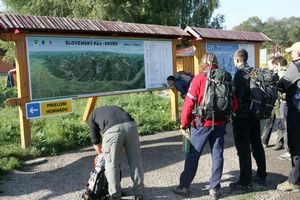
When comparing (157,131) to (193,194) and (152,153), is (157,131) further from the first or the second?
(193,194)

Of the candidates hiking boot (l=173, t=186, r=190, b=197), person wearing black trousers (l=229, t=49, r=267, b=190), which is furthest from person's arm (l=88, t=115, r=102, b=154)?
person wearing black trousers (l=229, t=49, r=267, b=190)

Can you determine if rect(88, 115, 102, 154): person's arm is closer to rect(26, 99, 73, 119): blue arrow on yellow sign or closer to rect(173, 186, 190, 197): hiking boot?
rect(173, 186, 190, 197): hiking boot

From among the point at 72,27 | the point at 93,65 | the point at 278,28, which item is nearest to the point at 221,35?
the point at 93,65

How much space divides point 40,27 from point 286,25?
85.0 m

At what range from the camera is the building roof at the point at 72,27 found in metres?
5.93

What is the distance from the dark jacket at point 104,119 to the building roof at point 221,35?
5.16 meters

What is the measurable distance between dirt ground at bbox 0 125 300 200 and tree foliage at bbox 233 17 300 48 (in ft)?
229

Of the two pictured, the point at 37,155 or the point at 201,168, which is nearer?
the point at 201,168

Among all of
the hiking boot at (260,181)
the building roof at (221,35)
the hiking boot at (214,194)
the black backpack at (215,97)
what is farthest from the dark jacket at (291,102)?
the building roof at (221,35)

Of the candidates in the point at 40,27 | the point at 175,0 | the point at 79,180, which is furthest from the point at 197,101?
the point at 175,0

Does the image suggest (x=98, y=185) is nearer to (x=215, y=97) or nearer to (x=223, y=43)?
(x=215, y=97)

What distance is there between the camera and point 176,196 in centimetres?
468

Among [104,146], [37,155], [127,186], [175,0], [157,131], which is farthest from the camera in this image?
[175,0]

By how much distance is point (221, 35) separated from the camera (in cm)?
955
